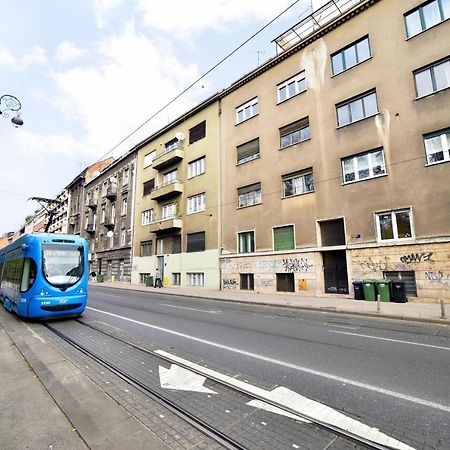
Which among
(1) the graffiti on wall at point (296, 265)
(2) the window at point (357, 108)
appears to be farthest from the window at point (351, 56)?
(1) the graffiti on wall at point (296, 265)

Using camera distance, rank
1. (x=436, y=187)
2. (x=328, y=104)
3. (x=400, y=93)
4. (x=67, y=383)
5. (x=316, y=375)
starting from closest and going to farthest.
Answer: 1. (x=67, y=383)
2. (x=316, y=375)
3. (x=436, y=187)
4. (x=400, y=93)
5. (x=328, y=104)

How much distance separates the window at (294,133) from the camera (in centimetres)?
1905

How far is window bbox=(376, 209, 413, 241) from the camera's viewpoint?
46.8 feet

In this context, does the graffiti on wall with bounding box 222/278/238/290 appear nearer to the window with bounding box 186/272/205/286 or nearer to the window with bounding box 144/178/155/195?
the window with bounding box 186/272/205/286

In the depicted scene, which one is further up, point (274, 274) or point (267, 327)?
point (274, 274)

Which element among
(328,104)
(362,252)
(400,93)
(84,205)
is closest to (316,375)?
(362,252)

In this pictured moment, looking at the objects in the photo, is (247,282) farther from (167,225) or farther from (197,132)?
(197,132)

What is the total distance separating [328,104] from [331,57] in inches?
124

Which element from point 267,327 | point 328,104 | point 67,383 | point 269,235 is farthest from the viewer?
point 269,235

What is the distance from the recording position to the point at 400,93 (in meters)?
15.2

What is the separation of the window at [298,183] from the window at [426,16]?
8.74 metres

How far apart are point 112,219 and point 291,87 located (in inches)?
1088

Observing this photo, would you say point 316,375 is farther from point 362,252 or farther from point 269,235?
point 269,235

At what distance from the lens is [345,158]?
16.9 meters
